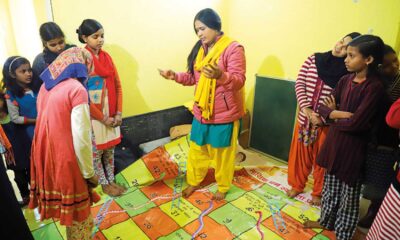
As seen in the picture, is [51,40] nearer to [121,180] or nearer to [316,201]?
[121,180]

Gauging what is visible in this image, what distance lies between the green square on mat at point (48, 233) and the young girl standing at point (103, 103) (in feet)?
1.56

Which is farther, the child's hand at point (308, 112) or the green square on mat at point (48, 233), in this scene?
the child's hand at point (308, 112)

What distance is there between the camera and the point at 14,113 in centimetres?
194

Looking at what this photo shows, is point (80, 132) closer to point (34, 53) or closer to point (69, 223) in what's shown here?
point (69, 223)

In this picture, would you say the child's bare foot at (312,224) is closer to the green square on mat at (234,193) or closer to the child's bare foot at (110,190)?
the green square on mat at (234,193)

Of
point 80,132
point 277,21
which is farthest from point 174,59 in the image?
point 80,132

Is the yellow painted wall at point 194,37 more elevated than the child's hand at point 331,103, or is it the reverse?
the yellow painted wall at point 194,37

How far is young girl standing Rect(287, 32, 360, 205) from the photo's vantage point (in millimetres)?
1894

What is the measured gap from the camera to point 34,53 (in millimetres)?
2529

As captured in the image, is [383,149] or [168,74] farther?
[168,74]

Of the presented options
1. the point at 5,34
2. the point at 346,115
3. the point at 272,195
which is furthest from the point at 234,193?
the point at 5,34

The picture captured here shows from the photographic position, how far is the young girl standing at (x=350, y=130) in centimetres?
151

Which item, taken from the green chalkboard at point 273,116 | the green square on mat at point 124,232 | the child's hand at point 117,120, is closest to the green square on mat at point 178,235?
the green square on mat at point 124,232

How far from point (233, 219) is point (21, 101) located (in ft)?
5.61
